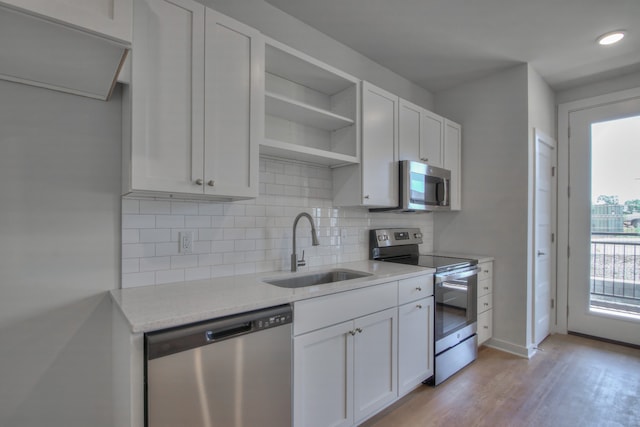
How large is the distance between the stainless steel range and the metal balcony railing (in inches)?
62.5

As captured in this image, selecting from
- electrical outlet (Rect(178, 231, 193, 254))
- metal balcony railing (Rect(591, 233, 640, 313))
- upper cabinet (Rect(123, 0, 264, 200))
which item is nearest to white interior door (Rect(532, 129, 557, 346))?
metal balcony railing (Rect(591, 233, 640, 313))

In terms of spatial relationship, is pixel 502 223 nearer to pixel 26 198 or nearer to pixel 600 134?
pixel 600 134

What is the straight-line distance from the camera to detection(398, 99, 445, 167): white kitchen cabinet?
264 centimetres

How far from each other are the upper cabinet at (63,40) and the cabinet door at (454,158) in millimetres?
2798

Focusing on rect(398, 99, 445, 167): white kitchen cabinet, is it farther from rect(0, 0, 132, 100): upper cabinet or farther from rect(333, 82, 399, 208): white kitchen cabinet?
rect(0, 0, 132, 100): upper cabinet

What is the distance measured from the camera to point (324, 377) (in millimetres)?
1604

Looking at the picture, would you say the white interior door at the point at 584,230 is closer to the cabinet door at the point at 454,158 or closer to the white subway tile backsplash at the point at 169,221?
the cabinet door at the point at 454,158

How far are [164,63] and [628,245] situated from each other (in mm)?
4219

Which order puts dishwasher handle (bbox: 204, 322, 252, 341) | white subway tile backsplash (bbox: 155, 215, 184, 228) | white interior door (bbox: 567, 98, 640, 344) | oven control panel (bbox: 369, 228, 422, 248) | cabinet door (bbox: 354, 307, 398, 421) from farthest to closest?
1. white interior door (bbox: 567, 98, 640, 344)
2. oven control panel (bbox: 369, 228, 422, 248)
3. cabinet door (bbox: 354, 307, 398, 421)
4. white subway tile backsplash (bbox: 155, 215, 184, 228)
5. dishwasher handle (bbox: 204, 322, 252, 341)

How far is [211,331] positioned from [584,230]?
12.6ft

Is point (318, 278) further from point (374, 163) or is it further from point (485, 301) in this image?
point (485, 301)

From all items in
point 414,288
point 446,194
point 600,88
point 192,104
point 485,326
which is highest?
point 600,88

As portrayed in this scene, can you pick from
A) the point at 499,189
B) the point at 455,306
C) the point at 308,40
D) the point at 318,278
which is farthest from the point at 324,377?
the point at 499,189

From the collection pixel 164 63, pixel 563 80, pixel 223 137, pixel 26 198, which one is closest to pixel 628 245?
pixel 563 80
